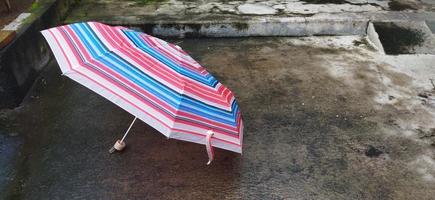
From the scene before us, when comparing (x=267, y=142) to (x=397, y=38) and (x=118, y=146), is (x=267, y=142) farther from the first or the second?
(x=397, y=38)

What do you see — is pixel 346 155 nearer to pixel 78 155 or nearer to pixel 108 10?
pixel 78 155

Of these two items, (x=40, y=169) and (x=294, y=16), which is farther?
(x=294, y=16)

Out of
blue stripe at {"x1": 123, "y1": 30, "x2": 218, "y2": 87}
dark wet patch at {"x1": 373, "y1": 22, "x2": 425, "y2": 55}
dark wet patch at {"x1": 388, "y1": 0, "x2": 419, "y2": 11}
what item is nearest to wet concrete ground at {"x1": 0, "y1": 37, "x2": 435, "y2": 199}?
dark wet patch at {"x1": 373, "y1": 22, "x2": 425, "y2": 55}

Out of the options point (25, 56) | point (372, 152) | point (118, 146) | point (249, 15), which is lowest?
point (372, 152)

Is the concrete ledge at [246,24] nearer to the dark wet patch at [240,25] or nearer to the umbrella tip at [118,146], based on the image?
the dark wet patch at [240,25]

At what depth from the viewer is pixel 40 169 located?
398 centimetres

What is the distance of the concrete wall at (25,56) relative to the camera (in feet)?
15.5

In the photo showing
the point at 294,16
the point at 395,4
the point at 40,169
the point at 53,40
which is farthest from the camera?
the point at 395,4

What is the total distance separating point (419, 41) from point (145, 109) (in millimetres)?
4723

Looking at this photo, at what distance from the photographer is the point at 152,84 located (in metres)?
3.35

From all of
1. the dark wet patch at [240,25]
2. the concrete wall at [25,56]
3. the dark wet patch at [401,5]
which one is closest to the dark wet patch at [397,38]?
the dark wet patch at [401,5]

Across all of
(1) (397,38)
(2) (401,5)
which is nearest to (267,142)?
(1) (397,38)

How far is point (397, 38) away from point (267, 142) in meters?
3.19

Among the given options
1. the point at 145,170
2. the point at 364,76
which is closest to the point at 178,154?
the point at 145,170
